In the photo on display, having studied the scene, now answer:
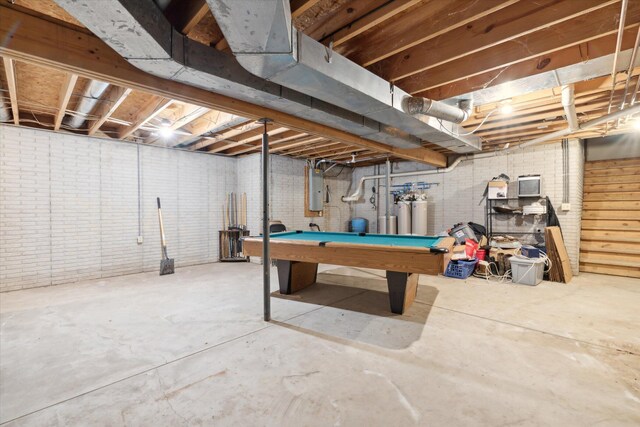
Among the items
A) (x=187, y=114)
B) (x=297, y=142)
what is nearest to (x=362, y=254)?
(x=297, y=142)

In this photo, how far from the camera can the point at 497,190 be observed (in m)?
5.71

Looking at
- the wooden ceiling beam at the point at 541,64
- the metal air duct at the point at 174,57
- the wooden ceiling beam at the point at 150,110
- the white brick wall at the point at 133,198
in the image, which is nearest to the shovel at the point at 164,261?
the white brick wall at the point at 133,198

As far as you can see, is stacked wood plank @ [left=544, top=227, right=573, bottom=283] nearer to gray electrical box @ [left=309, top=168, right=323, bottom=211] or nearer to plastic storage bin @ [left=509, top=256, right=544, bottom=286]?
plastic storage bin @ [left=509, top=256, right=544, bottom=286]

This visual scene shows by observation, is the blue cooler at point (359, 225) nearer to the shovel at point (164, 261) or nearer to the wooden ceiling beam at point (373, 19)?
the shovel at point (164, 261)

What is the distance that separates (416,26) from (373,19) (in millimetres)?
428

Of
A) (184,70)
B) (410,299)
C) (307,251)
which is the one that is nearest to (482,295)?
(410,299)

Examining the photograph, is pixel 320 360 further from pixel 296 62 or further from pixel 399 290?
pixel 296 62

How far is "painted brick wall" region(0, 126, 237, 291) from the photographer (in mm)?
4391

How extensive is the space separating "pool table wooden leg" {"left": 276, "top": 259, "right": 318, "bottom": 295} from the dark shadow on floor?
11cm

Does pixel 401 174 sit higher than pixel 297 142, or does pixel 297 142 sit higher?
pixel 297 142

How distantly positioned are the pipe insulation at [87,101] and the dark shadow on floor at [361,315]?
3292 millimetres

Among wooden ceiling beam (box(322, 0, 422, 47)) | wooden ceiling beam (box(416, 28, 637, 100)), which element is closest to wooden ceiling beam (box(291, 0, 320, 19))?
wooden ceiling beam (box(322, 0, 422, 47))

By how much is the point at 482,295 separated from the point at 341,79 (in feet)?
11.7

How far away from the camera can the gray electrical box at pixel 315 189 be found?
7152 mm
